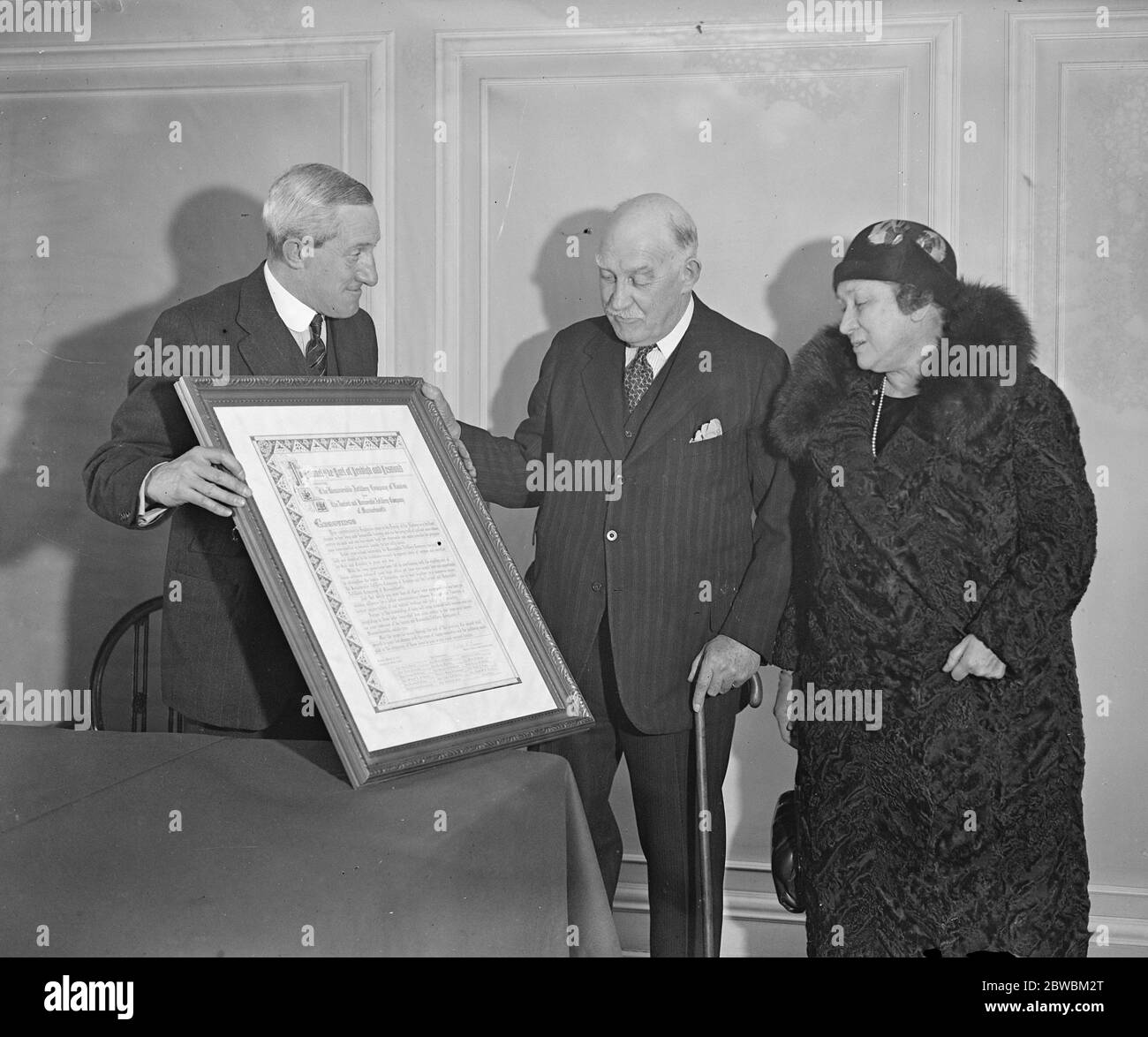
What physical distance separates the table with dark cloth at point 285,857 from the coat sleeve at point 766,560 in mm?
763

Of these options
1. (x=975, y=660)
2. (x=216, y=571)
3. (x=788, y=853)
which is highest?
(x=216, y=571)

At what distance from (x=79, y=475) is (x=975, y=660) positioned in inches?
100

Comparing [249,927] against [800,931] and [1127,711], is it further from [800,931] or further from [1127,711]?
[1127,711]

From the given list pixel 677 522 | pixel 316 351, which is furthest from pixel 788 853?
pixel 316 351

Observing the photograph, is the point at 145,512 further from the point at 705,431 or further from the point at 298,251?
the point at 705,431

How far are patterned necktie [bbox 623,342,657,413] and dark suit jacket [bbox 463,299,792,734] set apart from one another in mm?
21

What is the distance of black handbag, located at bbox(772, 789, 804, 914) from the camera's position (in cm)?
238

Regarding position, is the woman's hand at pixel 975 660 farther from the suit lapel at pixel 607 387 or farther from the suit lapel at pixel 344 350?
the suit lapel at pixel 344 350

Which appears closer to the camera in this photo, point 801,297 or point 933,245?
point 933,245

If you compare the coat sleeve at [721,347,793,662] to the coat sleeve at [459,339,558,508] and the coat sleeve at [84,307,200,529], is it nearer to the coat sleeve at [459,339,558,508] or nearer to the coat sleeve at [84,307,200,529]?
the coat sleeve at [459,339,558,508]

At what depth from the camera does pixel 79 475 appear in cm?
325
